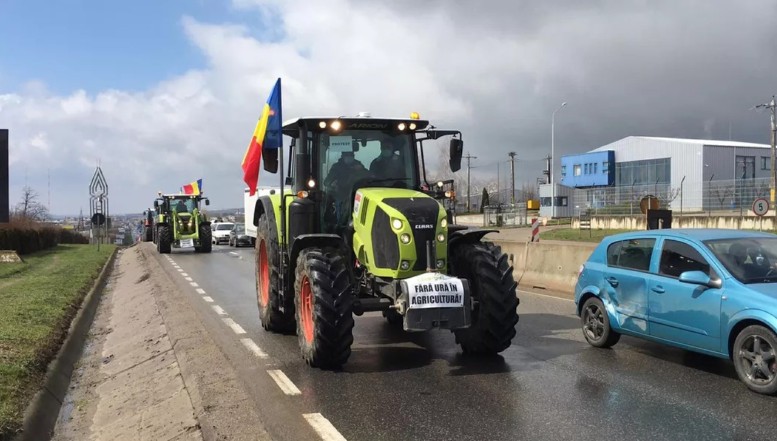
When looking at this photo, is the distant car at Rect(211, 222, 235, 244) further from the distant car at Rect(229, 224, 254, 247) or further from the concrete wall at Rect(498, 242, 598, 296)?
the concrete wall at Rect(498, 242, 598, 296)

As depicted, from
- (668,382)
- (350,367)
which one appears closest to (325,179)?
(350,367)

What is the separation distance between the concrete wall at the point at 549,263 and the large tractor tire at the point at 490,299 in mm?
7109

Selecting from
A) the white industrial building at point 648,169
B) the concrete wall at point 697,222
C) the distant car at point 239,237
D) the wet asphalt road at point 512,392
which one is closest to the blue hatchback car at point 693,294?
the wet asphalt road at point 512,392

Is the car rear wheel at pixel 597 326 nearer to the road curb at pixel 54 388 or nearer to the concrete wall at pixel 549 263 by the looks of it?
the concrete wall at pixel 549 263

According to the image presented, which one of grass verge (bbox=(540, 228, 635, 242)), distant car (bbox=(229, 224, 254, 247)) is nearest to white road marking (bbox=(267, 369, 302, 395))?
grass verge (bbox=(540, 228, 635, 242))

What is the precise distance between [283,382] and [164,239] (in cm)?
2545

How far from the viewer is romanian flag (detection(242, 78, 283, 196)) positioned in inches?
347

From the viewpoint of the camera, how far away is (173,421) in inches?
228

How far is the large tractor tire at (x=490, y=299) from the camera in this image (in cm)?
691

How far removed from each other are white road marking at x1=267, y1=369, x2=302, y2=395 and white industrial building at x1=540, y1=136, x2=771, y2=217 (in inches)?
1425

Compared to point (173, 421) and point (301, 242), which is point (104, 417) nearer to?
point (173, 421)

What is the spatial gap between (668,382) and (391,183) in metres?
3.76

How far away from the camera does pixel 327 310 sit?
6500 mm

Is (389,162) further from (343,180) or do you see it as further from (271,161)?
(271,161)
